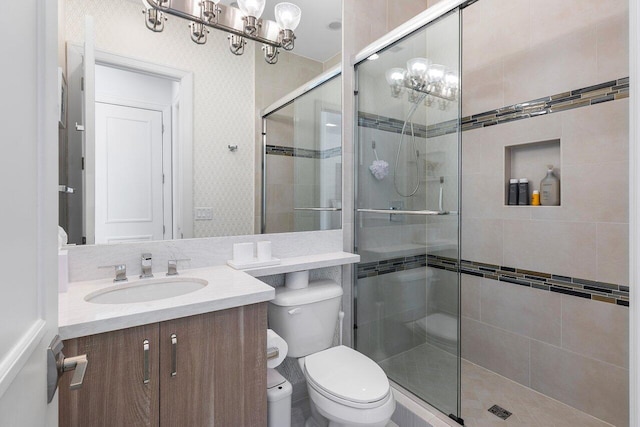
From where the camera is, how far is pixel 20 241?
0.44 m

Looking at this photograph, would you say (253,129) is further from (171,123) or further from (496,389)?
(496,389)

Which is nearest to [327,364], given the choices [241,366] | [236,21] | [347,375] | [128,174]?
[347,375]

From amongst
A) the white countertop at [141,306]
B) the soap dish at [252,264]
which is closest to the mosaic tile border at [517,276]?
the soap dish at [252,264]

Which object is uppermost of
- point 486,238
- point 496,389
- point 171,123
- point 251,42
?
point 251,42

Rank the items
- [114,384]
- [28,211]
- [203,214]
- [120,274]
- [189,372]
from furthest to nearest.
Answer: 1. [203,214]
2. [120,274]
3. [189,372]
4. [114,384]
5. [28,211]

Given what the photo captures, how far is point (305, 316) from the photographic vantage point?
5.16ft

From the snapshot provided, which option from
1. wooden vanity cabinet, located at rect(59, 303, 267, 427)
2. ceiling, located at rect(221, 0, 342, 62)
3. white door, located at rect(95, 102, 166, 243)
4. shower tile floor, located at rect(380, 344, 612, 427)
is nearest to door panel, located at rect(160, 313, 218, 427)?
wooden vanity cabinet, located at rect(59, 303, 267, 427)

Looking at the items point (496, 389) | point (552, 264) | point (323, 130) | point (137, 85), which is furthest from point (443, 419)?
point (137, 85)

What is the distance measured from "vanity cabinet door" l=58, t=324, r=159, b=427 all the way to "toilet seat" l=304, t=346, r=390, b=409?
2.10 ft

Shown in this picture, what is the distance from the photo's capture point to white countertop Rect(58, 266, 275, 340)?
893mm

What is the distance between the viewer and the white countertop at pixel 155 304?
90 centimetres

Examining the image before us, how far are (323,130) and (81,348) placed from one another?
5.24ft

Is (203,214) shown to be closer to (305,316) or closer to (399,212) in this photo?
(305,316)

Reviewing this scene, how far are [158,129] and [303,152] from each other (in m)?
0.80
